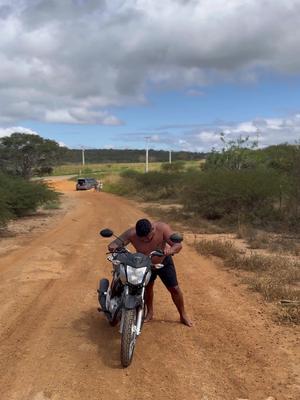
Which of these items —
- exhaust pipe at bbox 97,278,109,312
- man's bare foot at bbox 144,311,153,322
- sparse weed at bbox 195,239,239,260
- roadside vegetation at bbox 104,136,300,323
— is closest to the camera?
exhaust pipe at bbox 97,278,109,312

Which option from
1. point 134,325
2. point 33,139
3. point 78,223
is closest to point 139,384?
point 134,325

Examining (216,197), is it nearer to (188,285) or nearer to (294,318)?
(188,285)

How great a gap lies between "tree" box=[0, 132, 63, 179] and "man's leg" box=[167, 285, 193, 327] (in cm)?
5533

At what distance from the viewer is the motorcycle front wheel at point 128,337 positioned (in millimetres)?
5625

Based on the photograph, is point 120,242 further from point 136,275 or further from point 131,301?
point 131,301

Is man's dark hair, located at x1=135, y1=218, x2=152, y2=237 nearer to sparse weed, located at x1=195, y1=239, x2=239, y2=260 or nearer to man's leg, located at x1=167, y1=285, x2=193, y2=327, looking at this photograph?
man's leg, located at x1=167, y1=285, x2=193, y2=327

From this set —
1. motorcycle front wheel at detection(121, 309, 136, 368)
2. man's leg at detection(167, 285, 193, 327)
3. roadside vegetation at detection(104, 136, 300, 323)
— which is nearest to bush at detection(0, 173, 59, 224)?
roadside vegetation at detection(104, 136, 300, 323)

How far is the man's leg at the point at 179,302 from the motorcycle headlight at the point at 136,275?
4.33ft

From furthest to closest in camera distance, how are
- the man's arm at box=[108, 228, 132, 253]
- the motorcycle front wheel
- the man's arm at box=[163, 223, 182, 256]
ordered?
the man's arm at box=[108, 228, 132, 253] → the man's arm at box=[163, 223, 182, 256] → the motorcycle front wheel

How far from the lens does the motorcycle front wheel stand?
5.62 metres

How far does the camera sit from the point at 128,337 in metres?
5.66

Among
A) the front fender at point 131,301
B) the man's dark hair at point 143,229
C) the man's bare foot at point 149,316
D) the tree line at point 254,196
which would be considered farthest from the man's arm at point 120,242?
the tree line at point 254,196

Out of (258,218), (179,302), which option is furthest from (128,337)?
(258,218)

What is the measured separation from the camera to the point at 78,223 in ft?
73.9
